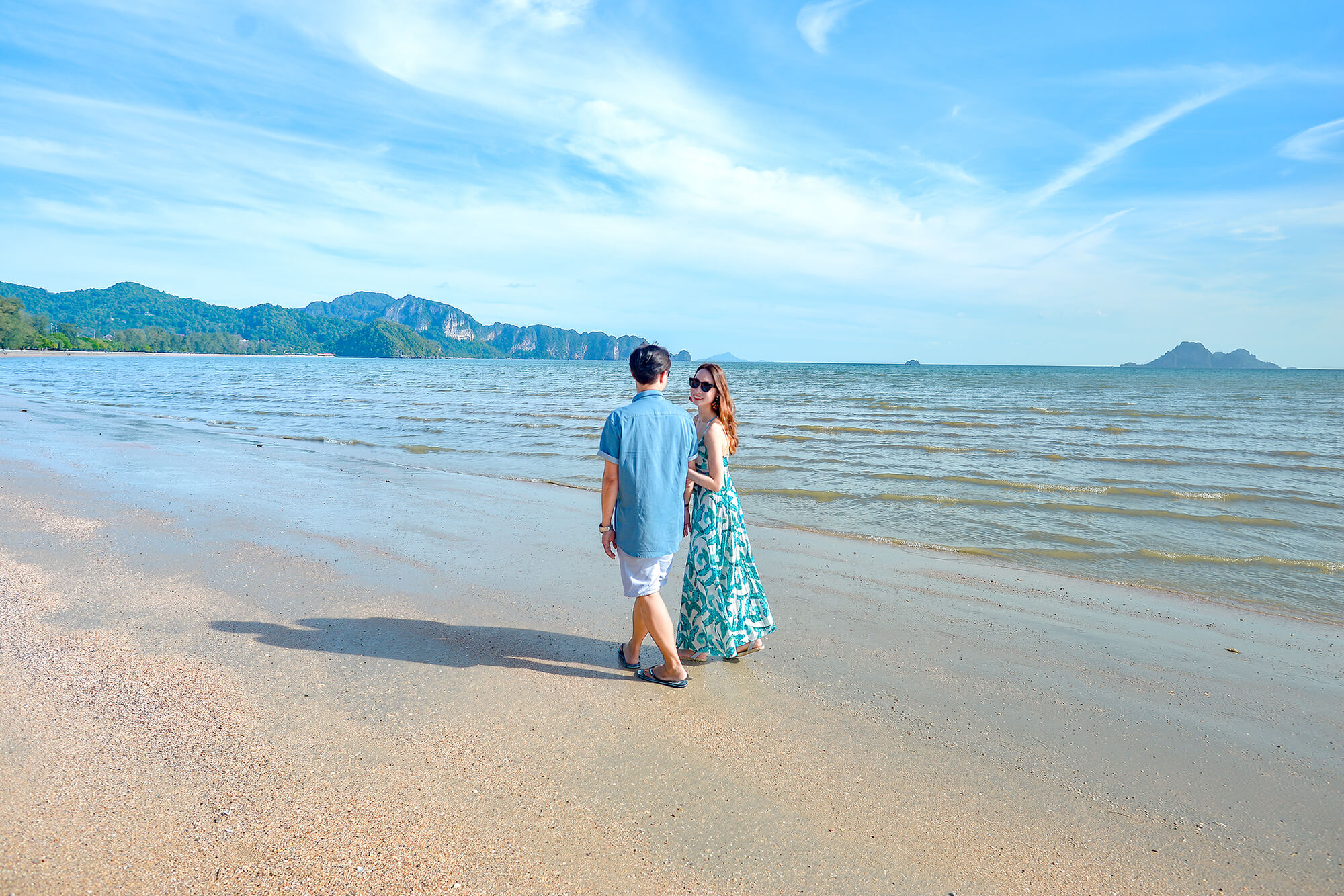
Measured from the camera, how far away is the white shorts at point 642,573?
159 inches

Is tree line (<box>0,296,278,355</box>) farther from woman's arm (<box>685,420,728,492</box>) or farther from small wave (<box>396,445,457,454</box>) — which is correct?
woman's arm (<box>685,420,728,492</box>)

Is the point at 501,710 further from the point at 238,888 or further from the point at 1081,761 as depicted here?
the point at 1081,761

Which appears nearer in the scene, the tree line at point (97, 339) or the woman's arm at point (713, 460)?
the woman's arm at point (713, 460)

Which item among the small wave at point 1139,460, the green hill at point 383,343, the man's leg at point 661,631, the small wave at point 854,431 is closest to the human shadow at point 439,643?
the man's leg at point 661,631

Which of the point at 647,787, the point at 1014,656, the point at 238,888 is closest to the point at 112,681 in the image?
the point at 238,888

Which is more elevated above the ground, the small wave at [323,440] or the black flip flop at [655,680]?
the black flip flop at [655,680]

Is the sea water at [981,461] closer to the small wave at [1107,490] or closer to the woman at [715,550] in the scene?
the small wave at [1107,490]

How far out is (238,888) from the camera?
95.3 inches

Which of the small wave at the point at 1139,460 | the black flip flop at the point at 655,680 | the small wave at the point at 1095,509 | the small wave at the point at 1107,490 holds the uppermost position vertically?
the small wave at the point at 1139,460

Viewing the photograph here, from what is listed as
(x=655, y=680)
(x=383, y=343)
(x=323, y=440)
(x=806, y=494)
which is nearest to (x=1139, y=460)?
(x=806, y=494)

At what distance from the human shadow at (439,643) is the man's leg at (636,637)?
5.7 inches

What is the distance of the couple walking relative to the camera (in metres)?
3.89

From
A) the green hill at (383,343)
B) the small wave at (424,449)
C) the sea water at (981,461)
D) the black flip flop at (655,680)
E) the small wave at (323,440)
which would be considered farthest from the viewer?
the green hill at (383,343)

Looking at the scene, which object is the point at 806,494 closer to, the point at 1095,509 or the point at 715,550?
the point at 1095,509
